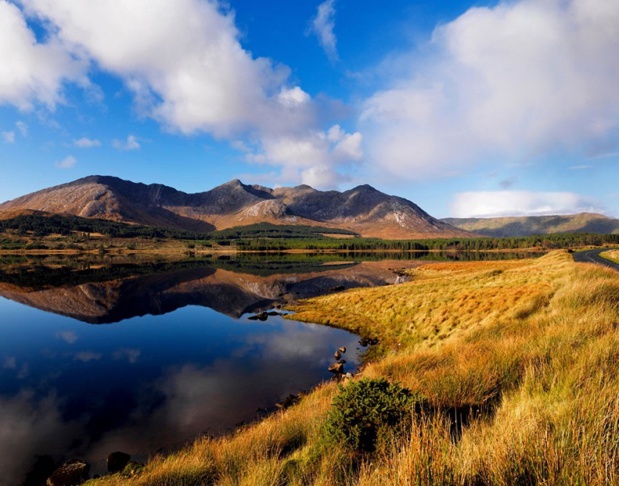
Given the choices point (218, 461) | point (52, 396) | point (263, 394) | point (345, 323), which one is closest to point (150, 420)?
point (263, 394)

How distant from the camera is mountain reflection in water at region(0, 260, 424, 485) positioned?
52.0ft

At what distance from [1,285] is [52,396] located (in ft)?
236

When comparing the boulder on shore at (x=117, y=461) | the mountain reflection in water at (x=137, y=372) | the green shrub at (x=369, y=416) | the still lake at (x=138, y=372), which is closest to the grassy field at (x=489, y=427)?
the green shrub at (x=369, y=416)

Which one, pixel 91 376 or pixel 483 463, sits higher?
pixel 483 463

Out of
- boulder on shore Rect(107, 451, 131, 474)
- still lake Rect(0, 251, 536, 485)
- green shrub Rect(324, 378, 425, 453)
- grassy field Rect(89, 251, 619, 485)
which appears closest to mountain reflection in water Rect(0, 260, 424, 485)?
still lake Rect(0, 251, 536, 485)

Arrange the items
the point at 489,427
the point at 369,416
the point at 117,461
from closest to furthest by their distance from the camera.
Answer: the point at 489,427 → the point at 369,416 → the point at 117,461

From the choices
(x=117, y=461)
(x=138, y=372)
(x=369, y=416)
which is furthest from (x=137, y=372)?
(x=369, y=416)

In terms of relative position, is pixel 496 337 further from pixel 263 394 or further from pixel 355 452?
pixel 263 394

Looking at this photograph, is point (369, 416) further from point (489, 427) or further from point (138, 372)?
point (138, 372)

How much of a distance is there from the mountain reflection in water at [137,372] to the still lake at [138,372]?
9 cm

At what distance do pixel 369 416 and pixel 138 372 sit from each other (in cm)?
2237

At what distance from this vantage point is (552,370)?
868cm

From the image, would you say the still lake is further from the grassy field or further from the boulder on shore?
the grassy field

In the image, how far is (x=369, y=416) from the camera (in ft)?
25.2
